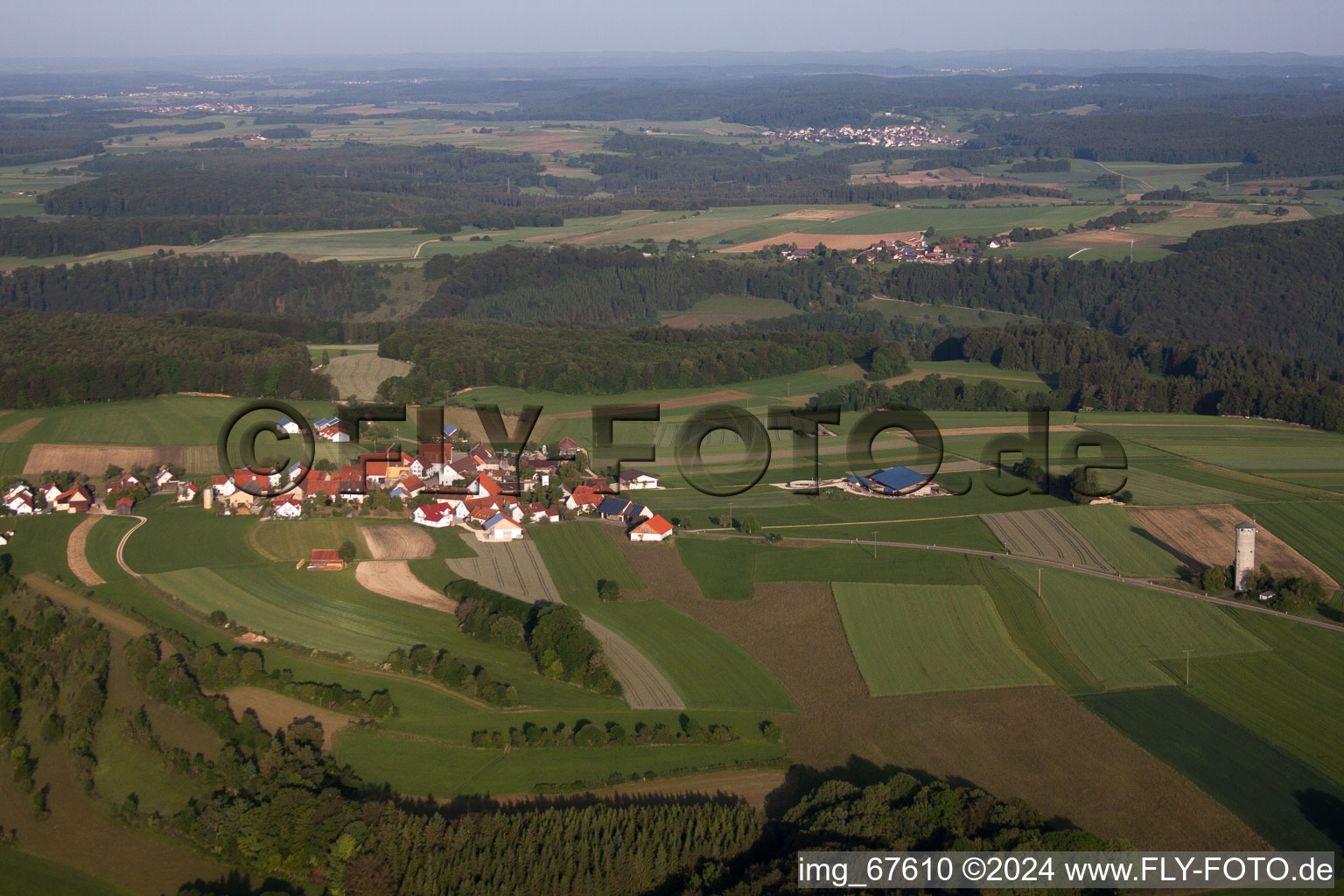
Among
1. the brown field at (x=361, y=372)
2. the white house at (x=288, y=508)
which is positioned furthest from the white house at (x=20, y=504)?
the brown field at (x=361, y=372)

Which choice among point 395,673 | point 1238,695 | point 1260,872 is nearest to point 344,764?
point 395,673

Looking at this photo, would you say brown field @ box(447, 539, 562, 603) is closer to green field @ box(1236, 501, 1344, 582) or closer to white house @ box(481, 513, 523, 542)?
white house @ box(481, 513, 523, 542)

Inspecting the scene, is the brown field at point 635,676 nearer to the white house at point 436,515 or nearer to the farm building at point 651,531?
the farm building at point 651,531

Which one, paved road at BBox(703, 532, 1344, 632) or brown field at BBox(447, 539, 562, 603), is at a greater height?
paved road at BBox(703, 532, 1344, 632)

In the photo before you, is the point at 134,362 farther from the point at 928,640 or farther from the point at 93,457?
the point at 928,640

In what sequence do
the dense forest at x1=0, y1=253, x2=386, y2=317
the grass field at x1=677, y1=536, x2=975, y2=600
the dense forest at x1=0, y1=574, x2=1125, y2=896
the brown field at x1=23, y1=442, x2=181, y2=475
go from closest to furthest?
1. the dense forest at x1=0, y1=574, x2=1125, y2=896
2. the grass field at x1=677, y1=536, x2=975, y2=600
3. the brown field at x1=23, y1=442, x2=181, y2=475
4. the dense forest at x1=0, y1=253, x2=386, y2=317

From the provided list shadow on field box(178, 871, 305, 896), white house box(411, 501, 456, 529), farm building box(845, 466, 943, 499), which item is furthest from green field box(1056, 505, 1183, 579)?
shadow on field box(178, 871, 305, 896)

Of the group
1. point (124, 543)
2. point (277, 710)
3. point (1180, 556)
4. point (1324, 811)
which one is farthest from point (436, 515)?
point (1324, 811)
